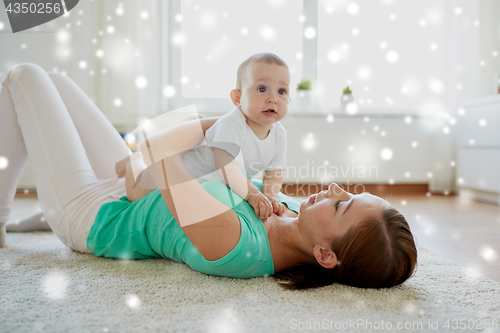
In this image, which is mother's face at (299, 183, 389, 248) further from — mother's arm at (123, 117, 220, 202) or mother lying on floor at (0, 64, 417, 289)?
mother's arm at (123, 117, 220, 202)

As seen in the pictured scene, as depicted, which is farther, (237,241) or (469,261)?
(469,261)

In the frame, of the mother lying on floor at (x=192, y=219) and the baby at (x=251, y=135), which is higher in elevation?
the baby at (x=251, y=135)

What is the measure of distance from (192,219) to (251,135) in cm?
38

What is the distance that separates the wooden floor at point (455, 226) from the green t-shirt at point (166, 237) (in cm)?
57

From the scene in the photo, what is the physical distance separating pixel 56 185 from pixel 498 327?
1.04 metres

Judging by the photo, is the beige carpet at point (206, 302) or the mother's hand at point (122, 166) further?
the mother's hand at point (122, 166)

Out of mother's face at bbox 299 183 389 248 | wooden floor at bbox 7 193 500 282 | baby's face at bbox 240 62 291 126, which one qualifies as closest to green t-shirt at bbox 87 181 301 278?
mother's face at bbox 299 183 389 248

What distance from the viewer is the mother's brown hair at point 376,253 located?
701 mm

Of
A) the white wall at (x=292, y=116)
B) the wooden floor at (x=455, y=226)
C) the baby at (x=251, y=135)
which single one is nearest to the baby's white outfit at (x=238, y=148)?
the baby at (x=251, y=135)

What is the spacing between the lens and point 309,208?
787 mm

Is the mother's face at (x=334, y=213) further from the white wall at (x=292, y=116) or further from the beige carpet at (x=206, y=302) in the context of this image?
the white wall at (x=292, y=116)

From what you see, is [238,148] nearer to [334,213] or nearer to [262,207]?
[262,207]

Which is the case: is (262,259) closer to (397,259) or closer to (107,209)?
(397,259)

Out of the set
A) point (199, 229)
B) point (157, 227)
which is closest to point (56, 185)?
point (157, 227)
